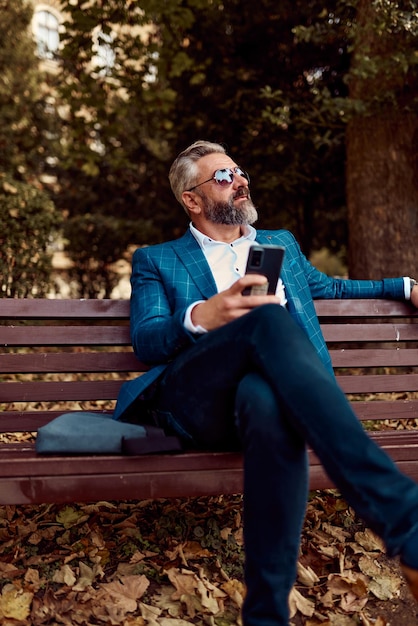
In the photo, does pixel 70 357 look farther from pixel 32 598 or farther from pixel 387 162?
pixel 387 162

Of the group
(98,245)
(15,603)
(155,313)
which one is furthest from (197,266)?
(98,245)

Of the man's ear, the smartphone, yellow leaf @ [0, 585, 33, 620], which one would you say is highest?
the man's ear

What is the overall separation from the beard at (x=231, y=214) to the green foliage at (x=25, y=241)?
11.4ft

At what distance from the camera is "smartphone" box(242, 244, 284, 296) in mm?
2223

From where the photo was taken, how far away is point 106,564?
8.80 feet

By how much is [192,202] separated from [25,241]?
11.5ft

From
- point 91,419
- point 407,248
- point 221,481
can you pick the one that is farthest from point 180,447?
point 407,248

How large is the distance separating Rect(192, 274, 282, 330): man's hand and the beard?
0.93 meters

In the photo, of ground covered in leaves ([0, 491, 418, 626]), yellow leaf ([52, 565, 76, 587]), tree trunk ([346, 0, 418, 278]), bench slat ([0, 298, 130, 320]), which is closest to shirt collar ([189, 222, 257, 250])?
bench slat ([0, 298, 130, 320])

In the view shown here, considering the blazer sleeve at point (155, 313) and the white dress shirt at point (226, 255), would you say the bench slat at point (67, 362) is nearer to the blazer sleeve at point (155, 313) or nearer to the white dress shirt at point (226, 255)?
the blazer sleeve at point (155, 313)

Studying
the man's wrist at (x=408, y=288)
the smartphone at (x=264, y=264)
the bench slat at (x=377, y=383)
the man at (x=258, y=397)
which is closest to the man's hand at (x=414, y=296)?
the man's wrist at (x=408, y=288)

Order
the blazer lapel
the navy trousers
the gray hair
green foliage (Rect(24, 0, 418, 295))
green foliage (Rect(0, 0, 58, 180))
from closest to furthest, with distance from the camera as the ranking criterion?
the navy trousers → the blazer lapel → the gray hair → green foliage (Rect(24, 0, 418, 295)) → green foliage (Rect(0, 0, 58, 180))

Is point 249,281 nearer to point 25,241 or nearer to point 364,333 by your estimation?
point 364,333

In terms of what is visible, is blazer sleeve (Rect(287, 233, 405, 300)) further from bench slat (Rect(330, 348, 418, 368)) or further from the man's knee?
the man's knee
